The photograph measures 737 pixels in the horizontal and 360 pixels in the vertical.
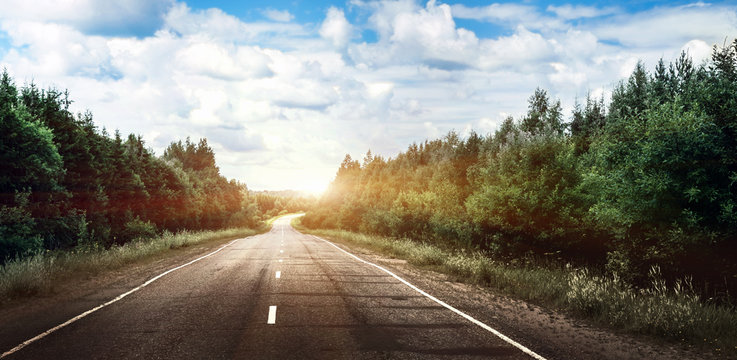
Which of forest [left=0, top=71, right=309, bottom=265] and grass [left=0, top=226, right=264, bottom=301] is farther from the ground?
forest [left=0, top=71, right=309, bottom=265]

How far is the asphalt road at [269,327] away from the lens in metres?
5.87

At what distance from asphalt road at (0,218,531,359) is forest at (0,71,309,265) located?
991cm

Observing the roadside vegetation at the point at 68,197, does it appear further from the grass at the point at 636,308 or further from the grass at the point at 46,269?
the grass at the point at 636,308

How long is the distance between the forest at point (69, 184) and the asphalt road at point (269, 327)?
9914 millimetres

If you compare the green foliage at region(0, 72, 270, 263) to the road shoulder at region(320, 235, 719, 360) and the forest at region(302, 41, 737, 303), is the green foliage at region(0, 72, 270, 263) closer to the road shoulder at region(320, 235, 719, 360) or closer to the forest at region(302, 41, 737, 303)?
the road shoulder at region(320, 235, 719, 360)

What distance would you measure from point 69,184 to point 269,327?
2340 centimetres

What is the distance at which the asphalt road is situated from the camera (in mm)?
5871

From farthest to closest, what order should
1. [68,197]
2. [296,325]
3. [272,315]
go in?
[68,197], [272,315], [296,325]

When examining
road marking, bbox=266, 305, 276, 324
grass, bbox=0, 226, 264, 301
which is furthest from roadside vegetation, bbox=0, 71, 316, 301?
road marking, bbox=266, 305, 276, 324

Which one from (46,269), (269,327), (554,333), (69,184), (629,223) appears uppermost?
(69,184)

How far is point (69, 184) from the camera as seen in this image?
23.7m

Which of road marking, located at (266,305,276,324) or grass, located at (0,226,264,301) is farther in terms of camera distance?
grass, located at (0,226,264,301)

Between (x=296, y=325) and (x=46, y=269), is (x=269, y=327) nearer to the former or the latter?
(x=296, y=325)

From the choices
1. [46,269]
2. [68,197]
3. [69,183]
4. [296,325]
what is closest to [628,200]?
[296,325]
